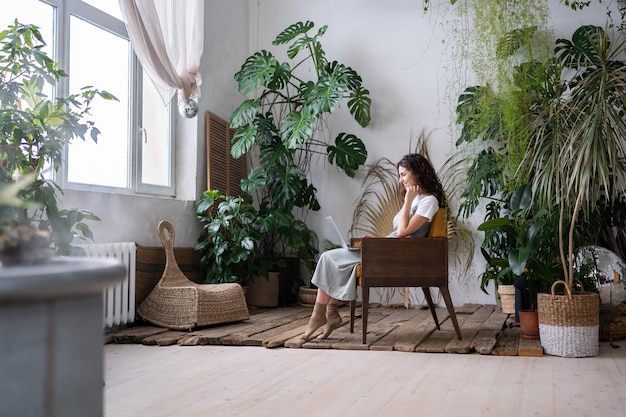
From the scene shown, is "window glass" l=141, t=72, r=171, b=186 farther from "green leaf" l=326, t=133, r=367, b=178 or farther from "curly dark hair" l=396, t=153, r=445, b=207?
"curly dark hair" l=396, t=153, r=445, b=207

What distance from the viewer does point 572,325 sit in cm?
395

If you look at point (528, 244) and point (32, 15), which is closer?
point (528, 244)

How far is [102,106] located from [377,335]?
2.47 meters

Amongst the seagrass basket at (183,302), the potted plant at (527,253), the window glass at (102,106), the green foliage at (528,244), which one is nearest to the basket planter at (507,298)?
the potted plant at (527,253)

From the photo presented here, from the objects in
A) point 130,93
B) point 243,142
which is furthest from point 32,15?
point 243,142

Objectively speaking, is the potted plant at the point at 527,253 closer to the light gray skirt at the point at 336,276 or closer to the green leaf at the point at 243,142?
the light gray skirt at the point at 336,276

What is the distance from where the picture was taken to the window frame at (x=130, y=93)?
459 cm

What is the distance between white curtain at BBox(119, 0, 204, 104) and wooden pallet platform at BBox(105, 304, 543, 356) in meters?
1.71

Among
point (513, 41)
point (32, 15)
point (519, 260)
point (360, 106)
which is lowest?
point (519, 260)

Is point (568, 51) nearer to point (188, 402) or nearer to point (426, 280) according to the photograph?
point (426, 280)

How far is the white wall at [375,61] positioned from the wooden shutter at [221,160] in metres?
0.08

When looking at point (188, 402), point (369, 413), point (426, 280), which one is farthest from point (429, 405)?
point (426, 280)

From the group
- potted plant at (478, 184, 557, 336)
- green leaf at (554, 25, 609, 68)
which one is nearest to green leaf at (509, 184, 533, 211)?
potted plant at (478, 184, 557, 336)

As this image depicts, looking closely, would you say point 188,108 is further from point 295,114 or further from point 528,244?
point 528,244
